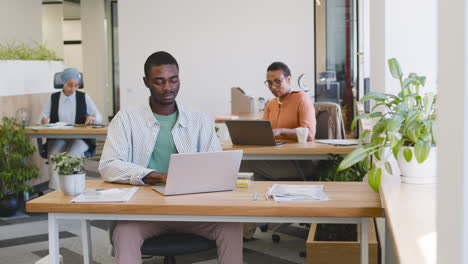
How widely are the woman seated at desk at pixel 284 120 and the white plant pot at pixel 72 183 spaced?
215cm

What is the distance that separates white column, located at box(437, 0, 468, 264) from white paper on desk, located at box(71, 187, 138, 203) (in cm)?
180

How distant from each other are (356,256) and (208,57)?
6830mm

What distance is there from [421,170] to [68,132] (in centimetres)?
427

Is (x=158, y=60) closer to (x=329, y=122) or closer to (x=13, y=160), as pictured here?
(x=329, y=122)

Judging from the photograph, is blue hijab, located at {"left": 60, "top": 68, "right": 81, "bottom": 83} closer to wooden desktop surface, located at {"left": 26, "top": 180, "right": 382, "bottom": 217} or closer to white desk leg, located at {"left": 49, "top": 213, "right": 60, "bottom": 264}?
wooden desktop surface, located at {"left": 26, "top": 180, "right": 382, "bottom": 217}

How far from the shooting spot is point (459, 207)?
1.41 m

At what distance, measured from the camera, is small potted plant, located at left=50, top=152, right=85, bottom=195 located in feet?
10.5

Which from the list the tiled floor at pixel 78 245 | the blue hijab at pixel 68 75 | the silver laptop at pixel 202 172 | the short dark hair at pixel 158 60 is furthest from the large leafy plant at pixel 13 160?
the silver laptop at pixel 202 172

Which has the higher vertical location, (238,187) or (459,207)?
(459,207)

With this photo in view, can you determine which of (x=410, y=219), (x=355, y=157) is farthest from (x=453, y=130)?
(x=355, y=157)

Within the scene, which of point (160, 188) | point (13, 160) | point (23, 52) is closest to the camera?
point (160, 188)

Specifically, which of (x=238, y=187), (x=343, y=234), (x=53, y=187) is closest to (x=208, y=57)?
(x=53, y=187)

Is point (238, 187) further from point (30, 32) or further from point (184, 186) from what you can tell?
point (30, 32)

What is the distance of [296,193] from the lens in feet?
10.2
